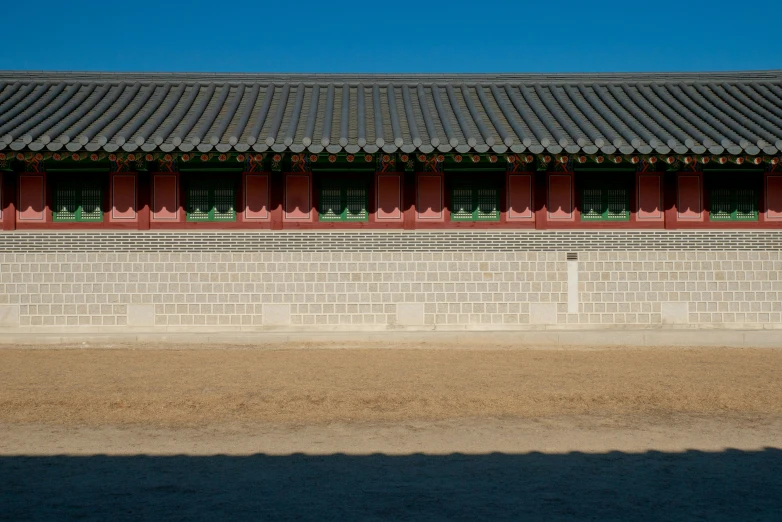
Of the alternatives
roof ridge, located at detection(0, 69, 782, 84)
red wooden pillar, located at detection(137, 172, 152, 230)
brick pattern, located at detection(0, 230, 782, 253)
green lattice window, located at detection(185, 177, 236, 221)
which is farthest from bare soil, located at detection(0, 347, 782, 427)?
roof ridge, located at detection(0, 69, 782, 84)

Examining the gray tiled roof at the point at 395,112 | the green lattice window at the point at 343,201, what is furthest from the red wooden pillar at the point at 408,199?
the gray tiled roof at the point at 395,112

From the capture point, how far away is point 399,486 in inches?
164

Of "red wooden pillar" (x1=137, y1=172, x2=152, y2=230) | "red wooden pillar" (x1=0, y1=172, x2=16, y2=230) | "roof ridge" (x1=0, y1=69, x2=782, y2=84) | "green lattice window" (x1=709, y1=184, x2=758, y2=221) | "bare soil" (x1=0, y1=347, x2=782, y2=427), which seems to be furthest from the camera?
"roof ridge" (x1=0, y1=69, x2=782, y2=84)

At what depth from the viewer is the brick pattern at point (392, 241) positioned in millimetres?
11031

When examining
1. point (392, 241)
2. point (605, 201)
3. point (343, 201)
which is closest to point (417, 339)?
point (392, 241)

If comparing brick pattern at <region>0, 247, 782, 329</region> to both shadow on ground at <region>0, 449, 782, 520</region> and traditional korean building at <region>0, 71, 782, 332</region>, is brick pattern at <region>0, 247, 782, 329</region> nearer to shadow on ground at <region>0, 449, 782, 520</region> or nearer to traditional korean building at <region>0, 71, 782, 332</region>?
traditional korean building at <region>0, 71, 782, 332</region>

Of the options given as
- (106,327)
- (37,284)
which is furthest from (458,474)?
(37,284)

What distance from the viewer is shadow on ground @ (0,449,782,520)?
374cm

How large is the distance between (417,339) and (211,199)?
392 cm

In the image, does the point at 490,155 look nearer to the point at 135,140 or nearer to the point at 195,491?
the point at 135,140

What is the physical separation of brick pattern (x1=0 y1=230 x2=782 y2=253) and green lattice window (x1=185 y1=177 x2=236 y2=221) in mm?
276

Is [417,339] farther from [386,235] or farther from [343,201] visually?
[343,201]

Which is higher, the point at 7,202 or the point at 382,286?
the point at 7,202

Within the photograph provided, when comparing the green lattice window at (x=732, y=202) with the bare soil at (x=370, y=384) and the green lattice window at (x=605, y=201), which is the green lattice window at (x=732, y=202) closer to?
the green lattice window at (x=605, y=201)
